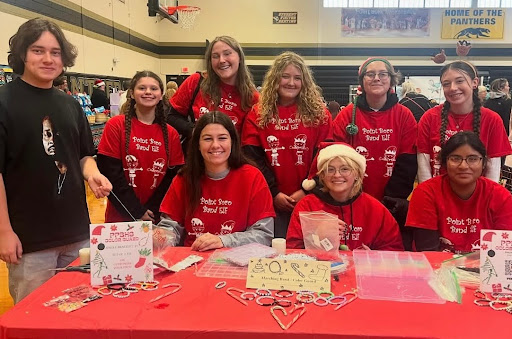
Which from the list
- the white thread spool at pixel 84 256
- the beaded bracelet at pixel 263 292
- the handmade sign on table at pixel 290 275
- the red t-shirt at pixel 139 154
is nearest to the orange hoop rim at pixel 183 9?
the red t-shirt at pixel 139 154

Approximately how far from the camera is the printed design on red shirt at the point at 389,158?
2.92 metres

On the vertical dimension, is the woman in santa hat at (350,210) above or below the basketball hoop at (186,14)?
below

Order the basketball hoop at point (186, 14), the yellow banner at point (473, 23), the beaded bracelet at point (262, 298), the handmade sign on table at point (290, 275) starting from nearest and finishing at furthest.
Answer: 1. the beaded bracelet at point (262, 298)
2. the handmade sign on table at point (290, 275)
3. the basketball hoop at point (186, 14)
4. the yellow banner at point (473, 23)

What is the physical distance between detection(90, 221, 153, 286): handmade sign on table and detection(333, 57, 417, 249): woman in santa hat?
1674mm

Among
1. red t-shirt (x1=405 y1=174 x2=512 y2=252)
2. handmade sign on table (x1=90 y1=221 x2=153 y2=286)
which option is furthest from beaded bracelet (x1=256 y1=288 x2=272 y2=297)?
red t-shirt (x1=405 y1=174 x2=512 y2=252)

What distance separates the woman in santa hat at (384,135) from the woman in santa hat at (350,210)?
449mm

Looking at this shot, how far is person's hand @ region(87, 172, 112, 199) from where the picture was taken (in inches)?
80.6

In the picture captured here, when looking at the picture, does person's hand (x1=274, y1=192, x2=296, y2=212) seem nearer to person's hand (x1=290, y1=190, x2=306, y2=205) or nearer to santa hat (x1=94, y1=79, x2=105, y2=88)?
person's hand (x1=290, y1=190, x2=306, y2=205)

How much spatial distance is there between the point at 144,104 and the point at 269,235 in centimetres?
128

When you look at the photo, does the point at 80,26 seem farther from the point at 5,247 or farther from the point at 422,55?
the point at 422,55

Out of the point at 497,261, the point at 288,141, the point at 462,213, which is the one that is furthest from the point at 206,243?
the point at 462,213

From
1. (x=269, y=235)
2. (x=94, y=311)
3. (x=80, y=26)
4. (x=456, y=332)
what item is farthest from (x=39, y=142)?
(x=80, y=26)

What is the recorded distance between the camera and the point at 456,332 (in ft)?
4.60

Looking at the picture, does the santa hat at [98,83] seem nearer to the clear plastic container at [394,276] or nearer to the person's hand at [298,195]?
the person's hand at [298,195]
